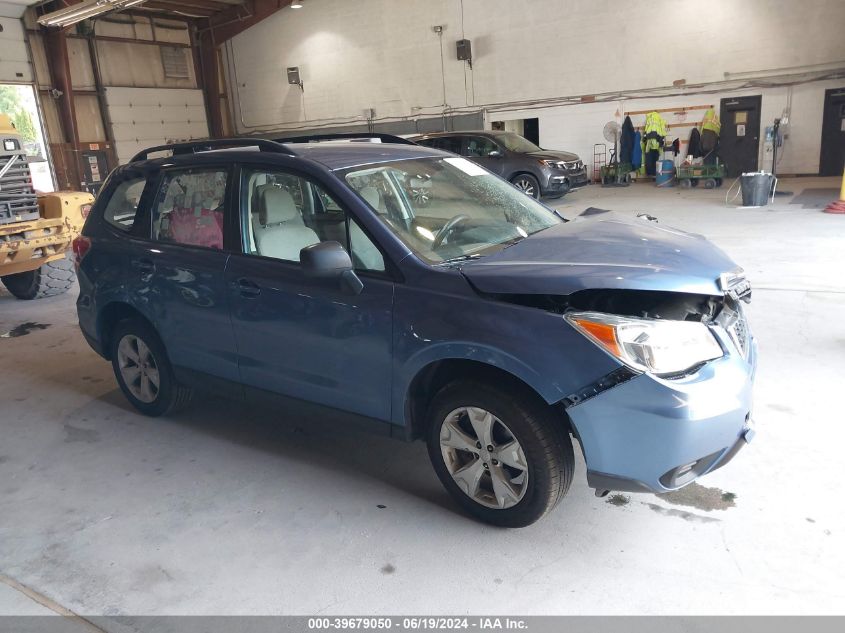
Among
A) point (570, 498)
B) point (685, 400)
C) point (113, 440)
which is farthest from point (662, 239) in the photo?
point (113, 440)

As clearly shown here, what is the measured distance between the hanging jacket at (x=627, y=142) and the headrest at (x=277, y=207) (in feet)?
49.8

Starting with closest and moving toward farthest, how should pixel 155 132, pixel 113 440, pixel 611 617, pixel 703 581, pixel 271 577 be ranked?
pixel 611 617, pixel 703 581, pixel 271 577, pixel 113 440, pixel 155 132

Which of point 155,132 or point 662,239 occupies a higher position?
point 155,132

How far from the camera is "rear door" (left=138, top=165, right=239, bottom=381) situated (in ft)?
11.3

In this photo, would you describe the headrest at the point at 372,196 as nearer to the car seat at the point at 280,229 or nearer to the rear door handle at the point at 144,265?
the car seat at the point at 280,229

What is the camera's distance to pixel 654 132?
1642cm

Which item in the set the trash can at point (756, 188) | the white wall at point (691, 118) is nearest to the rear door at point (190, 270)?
the trash can at point (756, 188)

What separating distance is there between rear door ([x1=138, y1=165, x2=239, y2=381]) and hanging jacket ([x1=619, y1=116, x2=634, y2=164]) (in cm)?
1512

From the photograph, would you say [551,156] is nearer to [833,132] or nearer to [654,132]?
[654,132]

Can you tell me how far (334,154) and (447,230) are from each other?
28.0 inches

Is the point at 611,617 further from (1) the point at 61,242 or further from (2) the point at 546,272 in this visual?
(1) the point at 61,242

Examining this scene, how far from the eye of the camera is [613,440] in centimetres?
236

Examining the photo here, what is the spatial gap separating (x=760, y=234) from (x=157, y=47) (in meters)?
20.6

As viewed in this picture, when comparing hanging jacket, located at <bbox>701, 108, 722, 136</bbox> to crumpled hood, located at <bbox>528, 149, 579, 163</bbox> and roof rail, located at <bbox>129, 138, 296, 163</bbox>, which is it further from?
roof rail, located at <bbox>129, 138, 296, 163</bbox>
